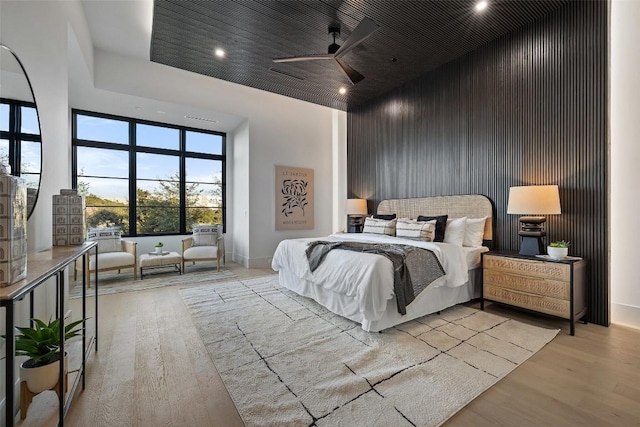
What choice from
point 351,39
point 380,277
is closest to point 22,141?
point 380,277

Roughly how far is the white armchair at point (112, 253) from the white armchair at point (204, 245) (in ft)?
2.62

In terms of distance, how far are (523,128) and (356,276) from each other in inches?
111

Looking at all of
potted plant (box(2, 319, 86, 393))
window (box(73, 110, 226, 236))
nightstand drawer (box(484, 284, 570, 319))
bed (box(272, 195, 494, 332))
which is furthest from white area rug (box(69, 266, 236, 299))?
nightstand drawer (box(484, 284, 570, 319))

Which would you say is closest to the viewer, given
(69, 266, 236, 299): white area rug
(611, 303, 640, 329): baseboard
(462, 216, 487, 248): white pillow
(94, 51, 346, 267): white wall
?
(611, 303, 640, 329): baseboard

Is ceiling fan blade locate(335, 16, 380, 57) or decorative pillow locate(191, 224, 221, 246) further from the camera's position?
decorative pillow locate(191, 224, 221, 246)

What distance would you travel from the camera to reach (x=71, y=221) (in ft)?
6.88

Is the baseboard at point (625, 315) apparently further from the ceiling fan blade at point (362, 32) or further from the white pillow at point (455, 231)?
the ceiling fan blade at point (362, 32)

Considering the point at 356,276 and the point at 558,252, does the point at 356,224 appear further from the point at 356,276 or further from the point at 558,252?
the point at 558,252

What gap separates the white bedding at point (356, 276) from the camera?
2.51 m

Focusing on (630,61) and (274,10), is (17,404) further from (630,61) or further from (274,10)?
(630,61)

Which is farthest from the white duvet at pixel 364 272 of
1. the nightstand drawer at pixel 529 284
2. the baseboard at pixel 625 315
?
the baseboard at pixel 625 315

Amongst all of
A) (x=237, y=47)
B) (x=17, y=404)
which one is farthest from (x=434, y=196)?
(x=17, y=404)

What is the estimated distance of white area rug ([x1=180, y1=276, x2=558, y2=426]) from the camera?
5.32 feet

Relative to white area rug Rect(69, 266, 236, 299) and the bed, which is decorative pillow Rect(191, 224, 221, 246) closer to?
white area rug Rect(69, 266, 236, 299)
